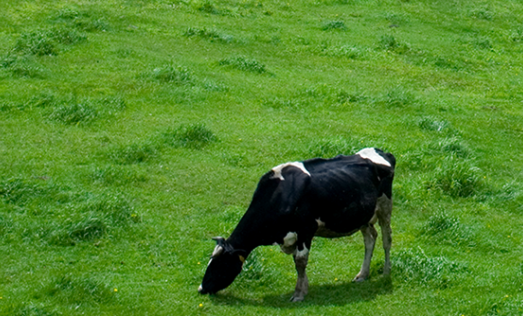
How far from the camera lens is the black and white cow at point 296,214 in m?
13.9

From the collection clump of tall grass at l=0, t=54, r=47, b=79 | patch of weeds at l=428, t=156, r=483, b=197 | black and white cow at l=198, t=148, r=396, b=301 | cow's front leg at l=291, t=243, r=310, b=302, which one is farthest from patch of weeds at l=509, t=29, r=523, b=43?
cow's front leg at l=291, t=243, r=310, b=302

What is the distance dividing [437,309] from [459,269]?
1409 millimetres

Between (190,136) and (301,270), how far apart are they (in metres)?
7.67

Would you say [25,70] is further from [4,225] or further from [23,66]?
[4,225]

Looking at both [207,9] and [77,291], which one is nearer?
[77,291]

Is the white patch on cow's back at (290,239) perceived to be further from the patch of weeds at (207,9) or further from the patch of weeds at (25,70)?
the patch of weeds at (207,9)

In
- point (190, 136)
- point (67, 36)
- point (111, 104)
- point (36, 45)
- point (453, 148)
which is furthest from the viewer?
point (67, 36)

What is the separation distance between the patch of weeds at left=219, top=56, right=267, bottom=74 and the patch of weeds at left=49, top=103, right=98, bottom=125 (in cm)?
589

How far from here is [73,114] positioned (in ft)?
71.3

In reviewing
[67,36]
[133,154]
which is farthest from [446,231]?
[67,36]

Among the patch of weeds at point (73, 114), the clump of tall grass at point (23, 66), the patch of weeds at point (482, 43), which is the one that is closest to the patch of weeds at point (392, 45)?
the patch of weeds at point (482, 43)

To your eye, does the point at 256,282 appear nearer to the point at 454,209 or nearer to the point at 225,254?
the point at 225,254

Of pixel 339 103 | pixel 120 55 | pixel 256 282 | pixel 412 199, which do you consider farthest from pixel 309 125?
pixel 256 282

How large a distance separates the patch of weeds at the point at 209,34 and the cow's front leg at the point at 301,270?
16.0 m
